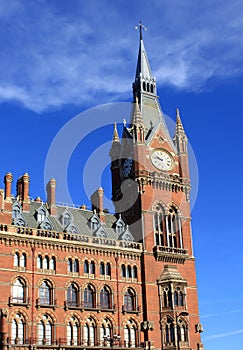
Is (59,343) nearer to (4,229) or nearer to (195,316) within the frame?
(4,229)

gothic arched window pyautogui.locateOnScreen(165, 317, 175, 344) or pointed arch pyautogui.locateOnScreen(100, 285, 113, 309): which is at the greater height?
pointed arch pyautogui.locateOnScreen(100, 285, 113, 309)

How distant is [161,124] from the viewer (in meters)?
85.8

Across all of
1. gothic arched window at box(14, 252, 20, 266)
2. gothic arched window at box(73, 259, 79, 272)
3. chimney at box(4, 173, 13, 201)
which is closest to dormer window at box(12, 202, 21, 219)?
chimney at box(4, 173, 13, 201)

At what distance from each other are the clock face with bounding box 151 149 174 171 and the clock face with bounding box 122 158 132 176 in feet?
11.1

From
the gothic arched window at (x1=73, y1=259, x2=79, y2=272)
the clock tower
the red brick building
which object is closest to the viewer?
the red brick building

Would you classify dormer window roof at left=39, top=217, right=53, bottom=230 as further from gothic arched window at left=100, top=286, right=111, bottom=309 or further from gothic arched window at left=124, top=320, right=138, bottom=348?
gothic arched window at left=124, top=320, right=138, bottom=348

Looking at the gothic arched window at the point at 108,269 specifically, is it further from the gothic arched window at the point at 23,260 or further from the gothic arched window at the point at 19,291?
the gothic arched window at the point at 19,291

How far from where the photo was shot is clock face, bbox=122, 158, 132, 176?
82125mm

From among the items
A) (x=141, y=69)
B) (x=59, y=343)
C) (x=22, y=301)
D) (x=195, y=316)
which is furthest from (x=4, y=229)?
(x=141, y=69)

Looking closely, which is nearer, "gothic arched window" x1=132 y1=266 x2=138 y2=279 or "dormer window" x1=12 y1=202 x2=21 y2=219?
"dormer window" x1=12 y1=202 x2=21 y2=219

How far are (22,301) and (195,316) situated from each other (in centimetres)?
2352

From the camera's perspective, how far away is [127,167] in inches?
3260

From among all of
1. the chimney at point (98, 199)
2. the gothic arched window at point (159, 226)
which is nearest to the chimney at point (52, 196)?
the chimney at point (98, 199)

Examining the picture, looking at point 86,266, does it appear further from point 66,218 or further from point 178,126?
point 178,126
